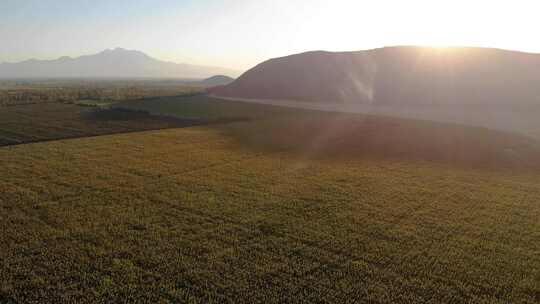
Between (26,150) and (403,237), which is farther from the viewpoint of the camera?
(26,150)

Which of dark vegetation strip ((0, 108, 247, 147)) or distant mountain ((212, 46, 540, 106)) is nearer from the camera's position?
dark vegetation strip ((0, 108, 247, 147))

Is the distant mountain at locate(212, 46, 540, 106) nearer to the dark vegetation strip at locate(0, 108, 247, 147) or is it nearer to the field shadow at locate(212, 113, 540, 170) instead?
the field shadow at locate(212, 113, 540, 170)

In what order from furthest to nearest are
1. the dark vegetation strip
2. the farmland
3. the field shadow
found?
1. the dark vegetation strip
2. the field shadow
3. the farmland

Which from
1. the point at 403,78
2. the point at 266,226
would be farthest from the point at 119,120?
the point at 403,78

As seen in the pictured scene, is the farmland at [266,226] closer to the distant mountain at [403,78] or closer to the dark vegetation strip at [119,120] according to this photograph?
the dark vegetation strip at [119,120]

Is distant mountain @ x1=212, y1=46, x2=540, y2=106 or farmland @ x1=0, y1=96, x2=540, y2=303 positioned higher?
distant mountain @ x1=212, y1=46, x2=540, y2=106

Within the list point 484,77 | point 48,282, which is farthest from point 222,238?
point 484,77

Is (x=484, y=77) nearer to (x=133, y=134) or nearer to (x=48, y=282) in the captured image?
(x=133, y=134)

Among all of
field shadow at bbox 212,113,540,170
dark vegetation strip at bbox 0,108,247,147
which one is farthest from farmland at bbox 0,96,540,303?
dark vegetation strip at bbox 0,108,247,147
